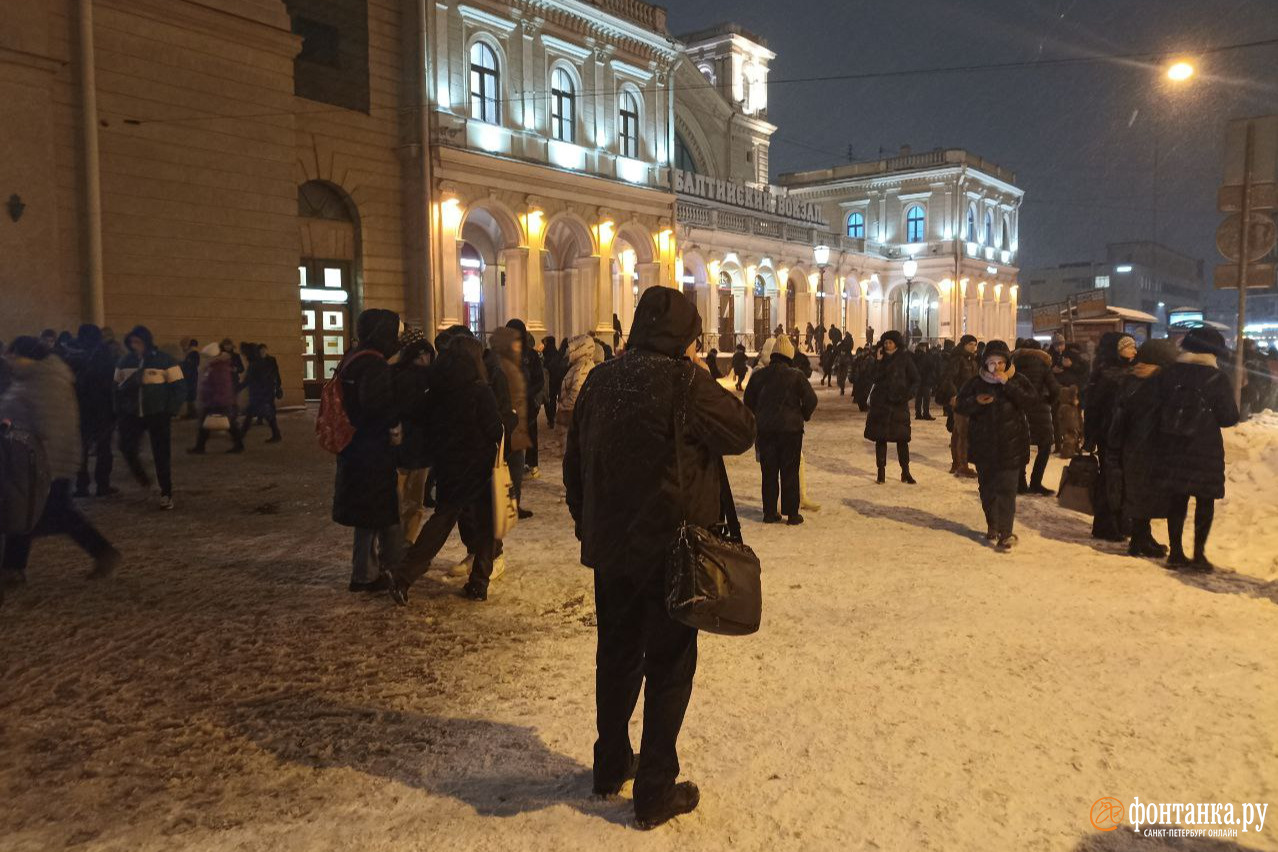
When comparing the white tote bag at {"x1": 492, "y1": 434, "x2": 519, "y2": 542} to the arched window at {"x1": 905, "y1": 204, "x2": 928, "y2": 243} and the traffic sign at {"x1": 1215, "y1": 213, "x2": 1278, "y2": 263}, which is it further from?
the arched window at {"x1": 905, "y1": 204, "x2": 928, "y2": 243}

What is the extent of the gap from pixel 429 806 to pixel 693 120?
129 ft

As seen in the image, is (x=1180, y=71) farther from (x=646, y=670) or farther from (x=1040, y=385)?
(x=646, y=670)

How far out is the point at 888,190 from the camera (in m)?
52.4

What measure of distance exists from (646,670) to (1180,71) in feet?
36.2

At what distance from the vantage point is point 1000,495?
7.55m

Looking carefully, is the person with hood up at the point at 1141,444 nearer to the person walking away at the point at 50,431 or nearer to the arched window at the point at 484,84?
the person walking away at the point at 50,431

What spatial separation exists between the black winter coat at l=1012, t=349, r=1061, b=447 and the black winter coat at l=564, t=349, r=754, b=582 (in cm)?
700

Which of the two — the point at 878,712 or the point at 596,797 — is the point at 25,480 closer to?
the point at 596,797

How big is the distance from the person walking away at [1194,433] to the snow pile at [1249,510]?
54 centimetres

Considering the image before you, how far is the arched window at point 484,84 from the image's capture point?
24.5 meters

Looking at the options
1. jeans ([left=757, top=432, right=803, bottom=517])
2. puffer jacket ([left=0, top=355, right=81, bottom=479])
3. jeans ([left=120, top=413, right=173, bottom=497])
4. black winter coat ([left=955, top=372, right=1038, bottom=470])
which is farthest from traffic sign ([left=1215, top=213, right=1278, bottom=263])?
jeans ([left=120, top=413, right=173, bottom=497])

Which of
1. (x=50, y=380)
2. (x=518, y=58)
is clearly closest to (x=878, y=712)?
(x=50, y=380)

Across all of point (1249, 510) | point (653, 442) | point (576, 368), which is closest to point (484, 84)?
point (576, 368)

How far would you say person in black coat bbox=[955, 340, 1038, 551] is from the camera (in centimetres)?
741
